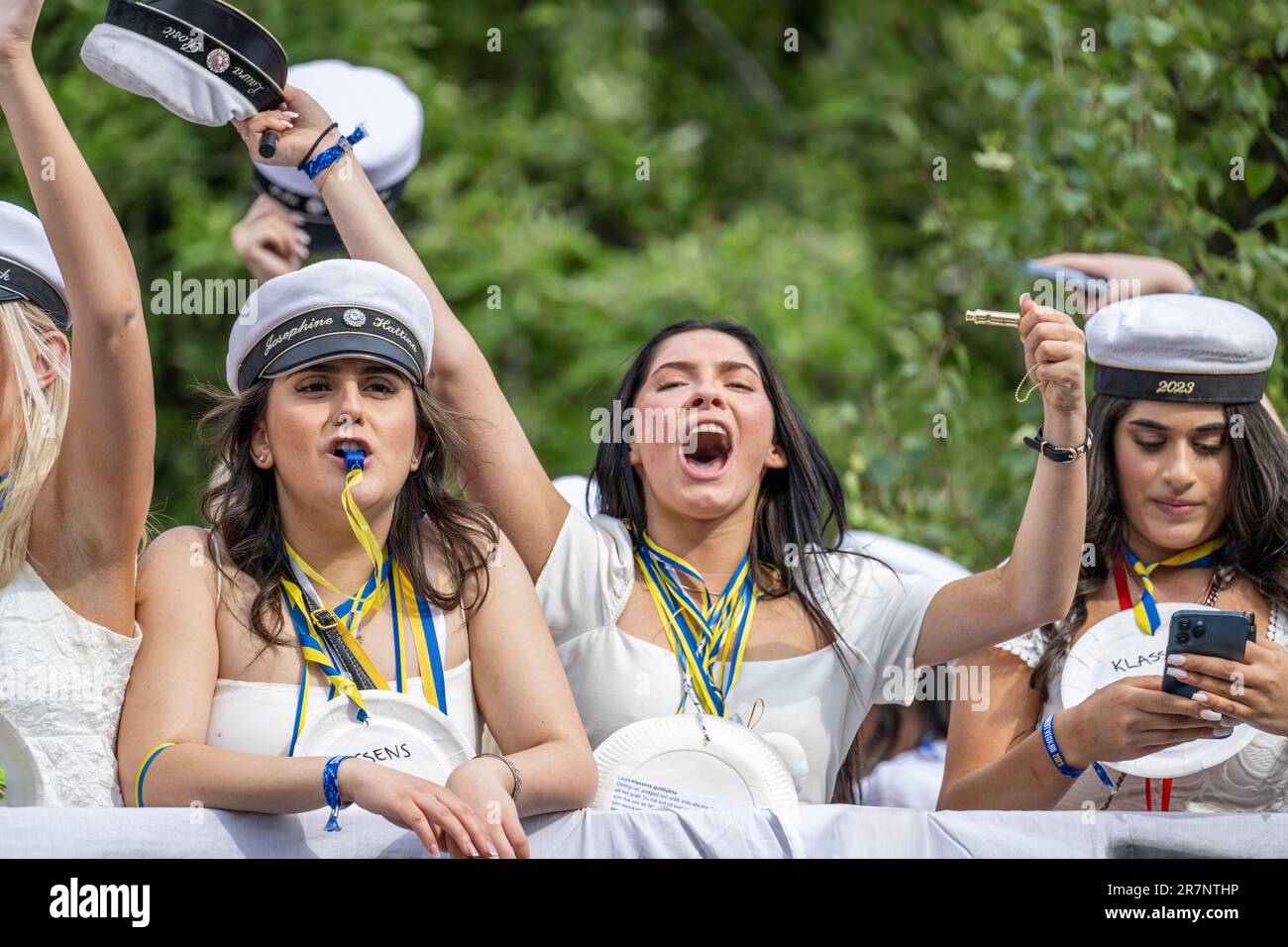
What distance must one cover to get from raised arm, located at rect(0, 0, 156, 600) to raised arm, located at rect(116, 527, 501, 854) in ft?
0.28

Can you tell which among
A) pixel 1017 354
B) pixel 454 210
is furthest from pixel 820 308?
pixel 454 210

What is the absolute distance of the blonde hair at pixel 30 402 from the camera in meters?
3.13

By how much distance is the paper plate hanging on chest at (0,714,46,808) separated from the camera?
2.96 m

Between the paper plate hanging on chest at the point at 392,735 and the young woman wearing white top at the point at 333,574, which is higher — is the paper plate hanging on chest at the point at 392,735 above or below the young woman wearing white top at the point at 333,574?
below

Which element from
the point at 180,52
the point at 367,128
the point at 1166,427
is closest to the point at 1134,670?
the point at 1166,427

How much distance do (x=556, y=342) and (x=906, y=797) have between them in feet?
15.4

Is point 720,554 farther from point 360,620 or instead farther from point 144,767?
point 144,767

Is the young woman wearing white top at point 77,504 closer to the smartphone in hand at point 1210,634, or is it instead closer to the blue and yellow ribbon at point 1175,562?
the smartphone in hand at point 1210,634

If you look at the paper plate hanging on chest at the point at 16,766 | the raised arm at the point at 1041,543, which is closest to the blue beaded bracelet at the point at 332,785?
the paper plate hanging on chest at the point at 16,766

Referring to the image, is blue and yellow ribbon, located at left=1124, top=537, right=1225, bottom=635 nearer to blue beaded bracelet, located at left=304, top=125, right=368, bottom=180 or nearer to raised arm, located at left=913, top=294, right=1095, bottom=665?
raised arm, located at left=913, top=294, right=1095, bottom=665

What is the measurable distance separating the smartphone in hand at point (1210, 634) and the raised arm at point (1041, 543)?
25cm

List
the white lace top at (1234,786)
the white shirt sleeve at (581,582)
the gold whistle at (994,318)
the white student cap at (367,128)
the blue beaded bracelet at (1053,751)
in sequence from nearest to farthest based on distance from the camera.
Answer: the gold whistle at (994,318) → the blue beaded bracelet at (1053,751) → the white lace top at (1234,786) → the white shirt sleeve at (581,582) → the white student cap at (367,128)

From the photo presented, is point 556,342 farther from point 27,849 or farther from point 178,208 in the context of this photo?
point 27,849

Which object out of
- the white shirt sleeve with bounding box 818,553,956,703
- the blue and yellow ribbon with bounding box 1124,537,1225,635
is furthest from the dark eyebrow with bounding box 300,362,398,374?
the blue and yellow ribbon with bounding box 1124,537,1225,635
